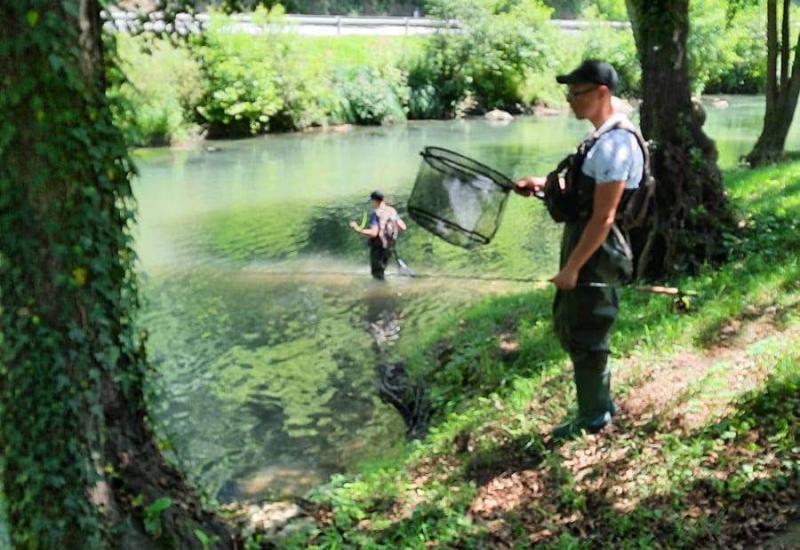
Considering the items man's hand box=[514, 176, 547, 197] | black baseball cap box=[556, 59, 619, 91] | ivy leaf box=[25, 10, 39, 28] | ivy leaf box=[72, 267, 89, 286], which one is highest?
ivy leaf box=[25, 10, 39, 28]

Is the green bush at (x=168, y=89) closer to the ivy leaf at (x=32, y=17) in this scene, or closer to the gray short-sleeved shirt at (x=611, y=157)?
the gray short-sleeved shirt at (x=611, y=157)

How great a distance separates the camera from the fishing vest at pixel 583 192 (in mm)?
4754

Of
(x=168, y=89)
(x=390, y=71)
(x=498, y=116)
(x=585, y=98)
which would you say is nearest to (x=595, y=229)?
(x=585, y=98)

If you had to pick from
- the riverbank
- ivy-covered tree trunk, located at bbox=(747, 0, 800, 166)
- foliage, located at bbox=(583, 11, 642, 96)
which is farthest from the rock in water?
ivy-covered tree trunk, located at bbox=(747, 0, 800, 166)

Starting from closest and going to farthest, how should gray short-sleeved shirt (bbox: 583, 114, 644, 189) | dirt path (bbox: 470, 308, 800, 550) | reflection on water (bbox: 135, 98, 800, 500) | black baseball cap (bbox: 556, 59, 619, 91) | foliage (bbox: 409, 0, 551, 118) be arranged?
dirt path (bbox: 470, 308, 800, 550)
gray short-sleeved shirt (bbox: 583, 114, 644, 189)
black baseball cap (bbox: 556, 59, 619, 91)
reflection on water (bbox: 135, 98, 800, 500)
foliage (bbox: 409, 0, 551, 118)

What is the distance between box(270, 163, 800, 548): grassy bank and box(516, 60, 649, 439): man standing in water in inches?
18.2

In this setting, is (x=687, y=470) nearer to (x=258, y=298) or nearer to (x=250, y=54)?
(x=258, y=298)

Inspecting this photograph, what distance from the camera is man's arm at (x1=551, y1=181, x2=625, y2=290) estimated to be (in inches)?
181

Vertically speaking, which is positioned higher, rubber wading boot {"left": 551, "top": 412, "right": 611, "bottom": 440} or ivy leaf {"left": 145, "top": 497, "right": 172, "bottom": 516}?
ivy leaf {"left": 145, "top": 497, "right": 172, "bottom": 516}

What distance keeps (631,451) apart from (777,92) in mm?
12560

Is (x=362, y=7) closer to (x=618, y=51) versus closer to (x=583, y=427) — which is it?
(x=618, y=51)

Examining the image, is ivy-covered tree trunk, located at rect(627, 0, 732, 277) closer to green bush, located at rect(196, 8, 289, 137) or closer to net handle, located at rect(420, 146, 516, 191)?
net handle, located at rect(420, 146, 516, 191)

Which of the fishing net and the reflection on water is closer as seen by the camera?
the fishing net

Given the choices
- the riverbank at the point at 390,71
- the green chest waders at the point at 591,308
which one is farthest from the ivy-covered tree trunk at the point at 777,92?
the riverbank at the point at 390,71
